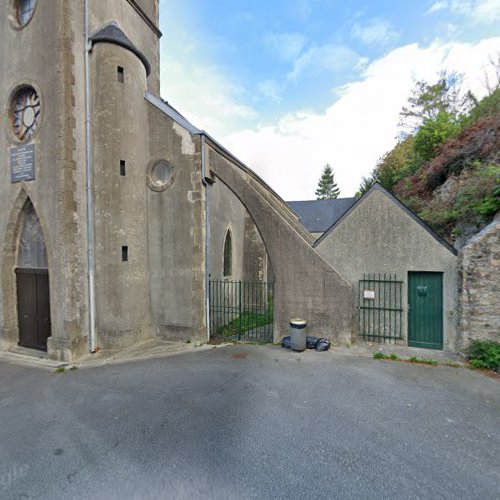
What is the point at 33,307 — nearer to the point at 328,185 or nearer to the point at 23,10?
the point at 23,10

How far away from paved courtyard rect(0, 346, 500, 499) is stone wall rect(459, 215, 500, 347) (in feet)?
3.86

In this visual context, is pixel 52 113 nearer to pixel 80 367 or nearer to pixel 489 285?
pixel 80 367

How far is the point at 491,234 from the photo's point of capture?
6453mm

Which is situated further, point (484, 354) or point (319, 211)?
point (319, 211)

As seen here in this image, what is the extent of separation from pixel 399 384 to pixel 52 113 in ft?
38.5

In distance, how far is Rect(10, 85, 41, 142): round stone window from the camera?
8456mm

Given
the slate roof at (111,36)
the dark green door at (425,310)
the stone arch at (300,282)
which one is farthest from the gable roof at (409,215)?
the slate roof at (111,36)

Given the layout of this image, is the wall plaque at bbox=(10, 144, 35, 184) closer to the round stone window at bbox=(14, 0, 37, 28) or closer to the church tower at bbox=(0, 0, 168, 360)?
the church tower at bbox=(0, 0, 168, 360)

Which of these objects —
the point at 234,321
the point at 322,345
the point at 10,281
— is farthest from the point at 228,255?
the point at 10,281

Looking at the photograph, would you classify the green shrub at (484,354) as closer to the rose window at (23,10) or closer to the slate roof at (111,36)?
the slate roof at (111,36)

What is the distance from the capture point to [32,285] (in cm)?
880

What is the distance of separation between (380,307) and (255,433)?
5504mm

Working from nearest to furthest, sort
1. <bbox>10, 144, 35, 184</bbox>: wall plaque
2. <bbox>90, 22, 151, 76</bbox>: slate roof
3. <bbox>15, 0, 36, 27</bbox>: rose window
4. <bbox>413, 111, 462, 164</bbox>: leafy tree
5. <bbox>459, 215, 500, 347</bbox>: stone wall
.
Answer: <bbox>459, 215, 500, 347</bbox>: stone wall → <bbox>10, 144, 35, 184</bbox>: wall plaque → <bbox>90, 22, 151, 76</bbox>: slate roof → <bbox>15, 0, 36, 27</bbox>: rose window → <bbox>413, 111, 462, 164</bbox>: leafy tree

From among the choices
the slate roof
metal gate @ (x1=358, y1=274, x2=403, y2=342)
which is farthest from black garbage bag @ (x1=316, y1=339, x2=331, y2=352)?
the slate roof
